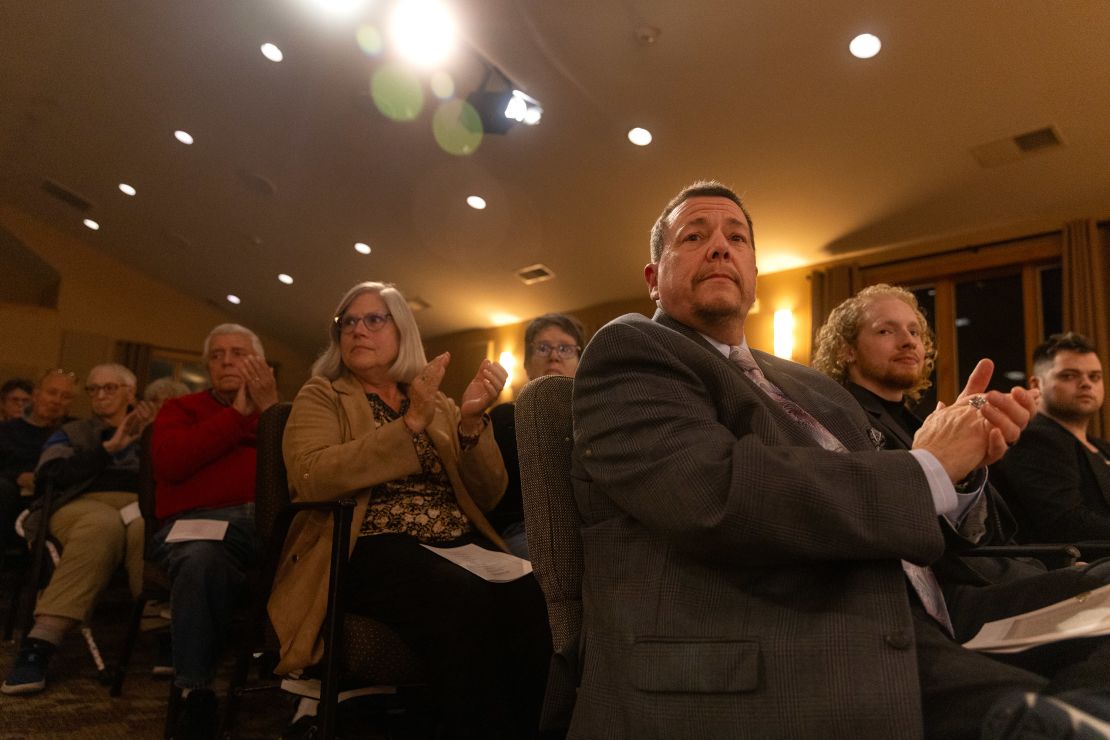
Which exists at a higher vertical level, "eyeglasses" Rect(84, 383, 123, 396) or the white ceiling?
the white ceiling

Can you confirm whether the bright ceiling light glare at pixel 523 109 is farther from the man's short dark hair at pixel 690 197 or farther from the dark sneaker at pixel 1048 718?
the dark sneaker at pixel 1048 718

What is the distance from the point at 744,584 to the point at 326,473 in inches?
43.5

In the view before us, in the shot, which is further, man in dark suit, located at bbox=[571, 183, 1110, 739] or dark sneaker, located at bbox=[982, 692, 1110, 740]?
man in dark suit, located at bbox=[571, 183, 1110, 739]

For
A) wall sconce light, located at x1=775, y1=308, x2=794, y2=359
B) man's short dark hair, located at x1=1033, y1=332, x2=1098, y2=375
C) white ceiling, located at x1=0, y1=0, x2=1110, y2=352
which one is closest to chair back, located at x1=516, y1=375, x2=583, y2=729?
man's short dark hair, located at x1=1033, y1=332, x2=1098, y2=375

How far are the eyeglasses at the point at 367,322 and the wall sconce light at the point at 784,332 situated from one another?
177 inches

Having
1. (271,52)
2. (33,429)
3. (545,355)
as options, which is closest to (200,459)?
(545,355)

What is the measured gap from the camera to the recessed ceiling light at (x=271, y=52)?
5.37 metres

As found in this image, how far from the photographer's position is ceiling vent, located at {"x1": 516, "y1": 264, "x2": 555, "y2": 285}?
7.19 m

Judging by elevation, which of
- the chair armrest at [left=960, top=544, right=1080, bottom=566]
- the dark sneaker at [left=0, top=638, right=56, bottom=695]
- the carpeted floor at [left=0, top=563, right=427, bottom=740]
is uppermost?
the chair armrest at [left=960, top=544, right=1080, bottom=566]

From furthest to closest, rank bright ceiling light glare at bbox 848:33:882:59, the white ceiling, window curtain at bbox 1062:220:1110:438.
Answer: window curtain at bbox 1062:220:1110:438 < the white ceiling < bright ceiling light glare at bbox 848:33:882:59

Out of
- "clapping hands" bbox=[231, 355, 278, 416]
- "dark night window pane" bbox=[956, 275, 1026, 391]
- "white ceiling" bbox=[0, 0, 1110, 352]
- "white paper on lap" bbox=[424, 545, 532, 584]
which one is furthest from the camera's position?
"dark night window pane" bbox=[956, 275, 1026, 391]

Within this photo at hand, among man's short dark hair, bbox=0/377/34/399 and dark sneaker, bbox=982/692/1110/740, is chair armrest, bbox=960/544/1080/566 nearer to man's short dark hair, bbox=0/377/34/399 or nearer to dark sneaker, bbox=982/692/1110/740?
dark sneaker, bbox=982/692/1110/740

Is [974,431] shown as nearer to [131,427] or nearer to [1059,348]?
[1059,348]

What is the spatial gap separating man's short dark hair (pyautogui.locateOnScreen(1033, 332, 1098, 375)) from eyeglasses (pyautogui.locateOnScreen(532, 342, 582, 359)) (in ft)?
6.22
